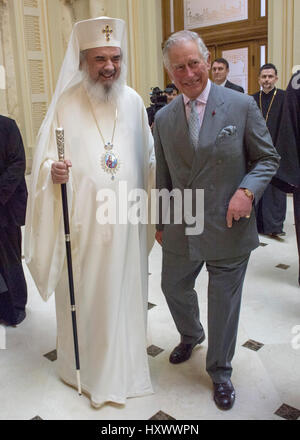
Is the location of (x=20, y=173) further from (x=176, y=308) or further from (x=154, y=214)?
(x=176, y=308)

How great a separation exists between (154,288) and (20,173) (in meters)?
1.49

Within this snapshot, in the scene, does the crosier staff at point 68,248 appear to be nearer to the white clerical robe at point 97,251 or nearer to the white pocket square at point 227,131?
the white clerical robe at point 97,251

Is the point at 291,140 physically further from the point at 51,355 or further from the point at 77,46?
the point at 51,355

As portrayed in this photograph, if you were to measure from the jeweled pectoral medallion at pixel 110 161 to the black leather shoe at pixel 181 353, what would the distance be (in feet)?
3.75

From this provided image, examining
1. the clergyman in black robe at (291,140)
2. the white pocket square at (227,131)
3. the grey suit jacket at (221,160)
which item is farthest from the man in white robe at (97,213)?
the clergyman in black robe at (291,140)

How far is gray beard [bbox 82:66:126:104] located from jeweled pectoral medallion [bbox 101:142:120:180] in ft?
0.75

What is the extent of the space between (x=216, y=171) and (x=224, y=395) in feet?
3.67

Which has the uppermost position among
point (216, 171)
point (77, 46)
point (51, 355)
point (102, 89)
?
point (77, 46)

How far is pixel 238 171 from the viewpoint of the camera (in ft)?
7.48

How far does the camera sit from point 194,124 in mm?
2314

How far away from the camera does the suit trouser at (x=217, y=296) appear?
7.75 ft

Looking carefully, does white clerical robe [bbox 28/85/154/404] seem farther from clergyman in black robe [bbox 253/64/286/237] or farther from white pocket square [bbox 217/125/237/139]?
clergyman in black robe [bbox 253/64/286/237]

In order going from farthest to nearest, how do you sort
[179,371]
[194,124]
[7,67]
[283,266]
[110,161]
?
[7,67] → [283,266] → [179,371] → [110,161] → [194,124]

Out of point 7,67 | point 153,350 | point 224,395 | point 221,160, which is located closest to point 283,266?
point 153,350
